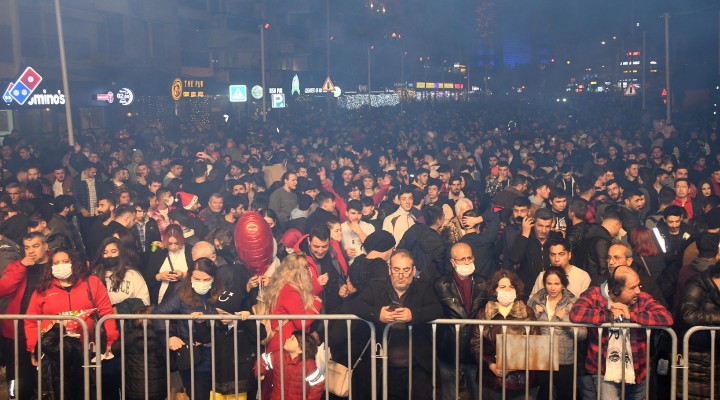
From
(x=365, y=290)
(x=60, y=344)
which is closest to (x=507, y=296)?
(x=365, y=290)

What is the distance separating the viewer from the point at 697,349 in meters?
6.14

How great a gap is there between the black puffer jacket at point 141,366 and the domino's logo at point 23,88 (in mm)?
20071

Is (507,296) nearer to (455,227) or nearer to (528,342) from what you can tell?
(528,342)

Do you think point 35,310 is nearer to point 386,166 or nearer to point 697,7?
point 386,166

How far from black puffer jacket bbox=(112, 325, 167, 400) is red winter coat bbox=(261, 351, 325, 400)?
34.1 inches

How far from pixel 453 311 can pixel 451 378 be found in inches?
20.2

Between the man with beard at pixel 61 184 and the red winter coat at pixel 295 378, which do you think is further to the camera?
the man with beard at pixel 61 184

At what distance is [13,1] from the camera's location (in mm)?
28781

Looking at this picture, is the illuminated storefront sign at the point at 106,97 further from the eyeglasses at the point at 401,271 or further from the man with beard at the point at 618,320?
the man with beard at the point at 618,320

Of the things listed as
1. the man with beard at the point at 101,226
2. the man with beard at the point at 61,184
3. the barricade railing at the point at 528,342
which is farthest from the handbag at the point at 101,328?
the man with beard at the point at 61,184

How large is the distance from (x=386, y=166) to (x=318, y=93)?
4475cm

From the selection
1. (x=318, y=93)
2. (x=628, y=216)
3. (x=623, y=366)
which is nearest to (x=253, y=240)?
(x=623, y=366)

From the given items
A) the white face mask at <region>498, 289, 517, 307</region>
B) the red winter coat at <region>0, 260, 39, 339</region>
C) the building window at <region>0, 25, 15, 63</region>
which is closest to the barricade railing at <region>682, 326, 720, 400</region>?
the white face mask at <region>498, 289, 517, 307</region>

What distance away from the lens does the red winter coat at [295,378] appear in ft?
20.7
